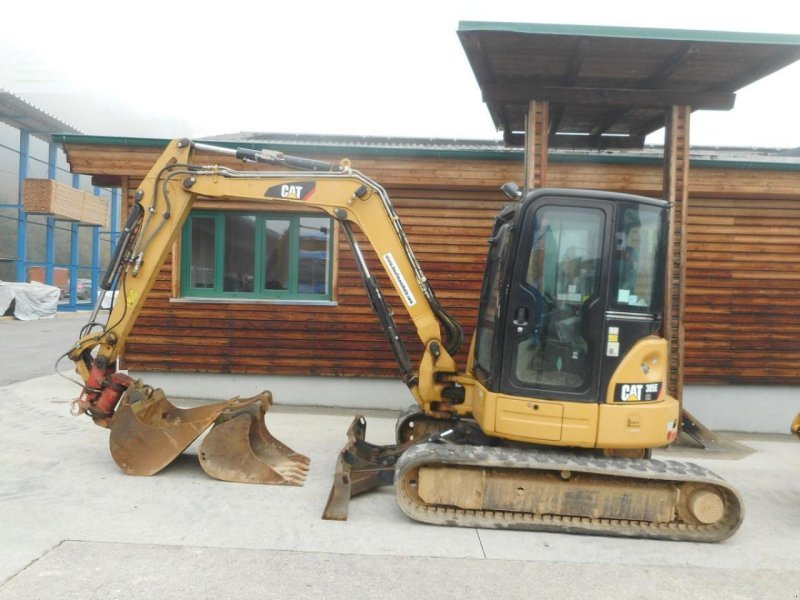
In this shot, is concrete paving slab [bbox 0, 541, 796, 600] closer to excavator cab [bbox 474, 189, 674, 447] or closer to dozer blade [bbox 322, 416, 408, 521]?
dozer blade [bbox 322, 416, 408, 521]

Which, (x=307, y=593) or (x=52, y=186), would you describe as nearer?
(x=307, y=593)

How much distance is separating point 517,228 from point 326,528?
2661 mm

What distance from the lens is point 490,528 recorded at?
4602 mm

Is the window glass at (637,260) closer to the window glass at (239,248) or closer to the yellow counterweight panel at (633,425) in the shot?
the yellow counterweight panel at (633,425)

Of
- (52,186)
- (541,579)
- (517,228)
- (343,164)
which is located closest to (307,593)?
(541,579)

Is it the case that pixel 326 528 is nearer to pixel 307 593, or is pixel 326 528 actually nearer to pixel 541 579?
pixel 307 593

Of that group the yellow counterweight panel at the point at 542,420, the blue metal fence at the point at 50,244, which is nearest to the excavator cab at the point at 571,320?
the yellow counterweight panel at the point at 542,420

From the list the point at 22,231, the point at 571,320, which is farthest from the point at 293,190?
the point at 22,231

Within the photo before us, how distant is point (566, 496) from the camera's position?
457 cm

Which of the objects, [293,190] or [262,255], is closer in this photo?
[293,190]

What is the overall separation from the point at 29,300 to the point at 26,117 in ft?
29.6

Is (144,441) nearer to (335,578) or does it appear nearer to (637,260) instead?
(335,578)

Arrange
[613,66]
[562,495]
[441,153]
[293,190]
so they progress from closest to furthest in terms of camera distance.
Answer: [562,495]
[293,190]
[613,66]
[441,153]

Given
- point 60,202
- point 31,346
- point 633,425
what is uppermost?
point 60,202
